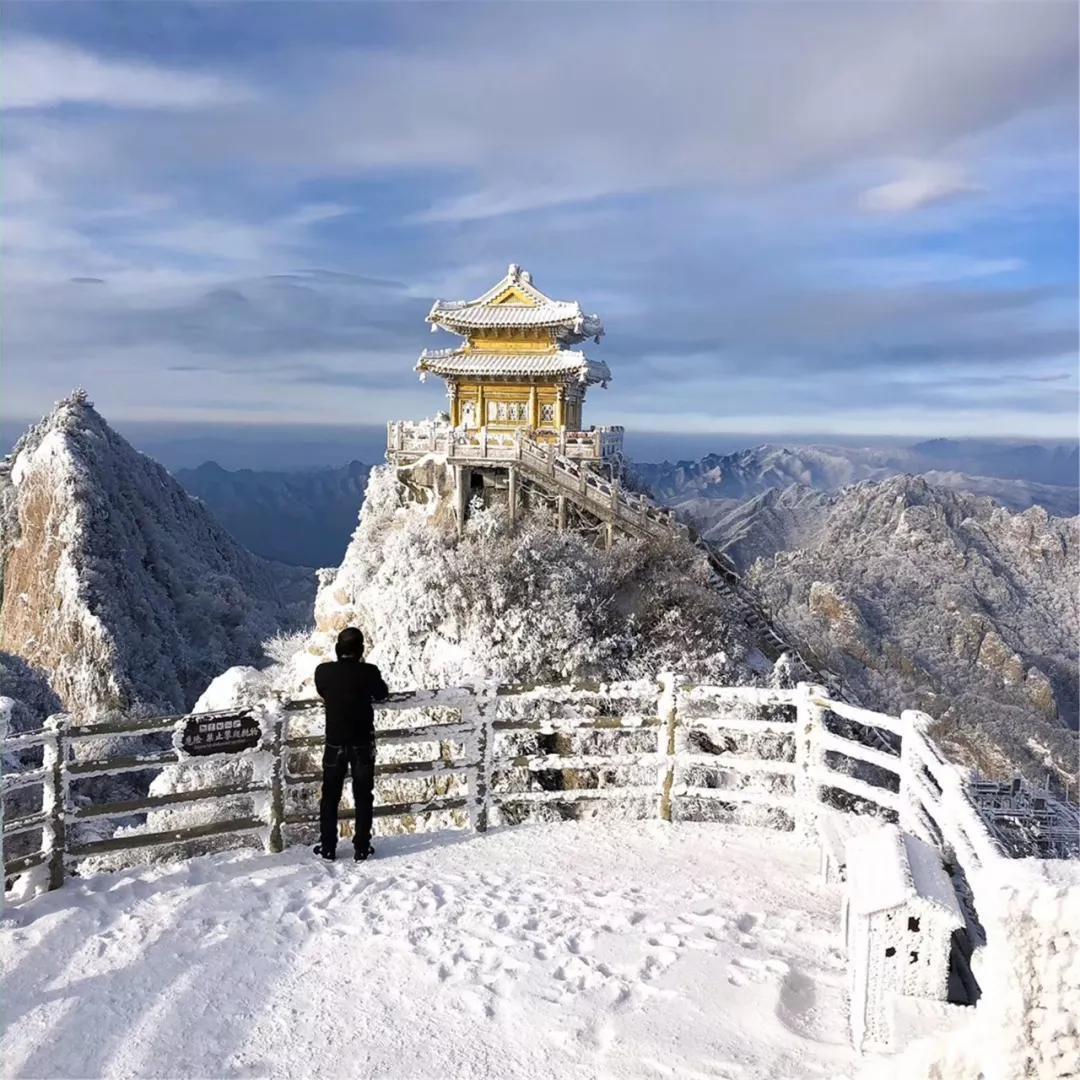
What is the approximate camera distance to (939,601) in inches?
2485

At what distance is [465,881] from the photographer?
6586 millimetres

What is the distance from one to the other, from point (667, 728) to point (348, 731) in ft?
9.04

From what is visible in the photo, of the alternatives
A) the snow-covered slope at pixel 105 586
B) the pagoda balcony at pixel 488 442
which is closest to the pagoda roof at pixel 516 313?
the pagoda balcony at pixel 488 442

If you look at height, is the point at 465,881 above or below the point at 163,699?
above

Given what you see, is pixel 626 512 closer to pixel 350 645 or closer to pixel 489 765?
pixel 489 765

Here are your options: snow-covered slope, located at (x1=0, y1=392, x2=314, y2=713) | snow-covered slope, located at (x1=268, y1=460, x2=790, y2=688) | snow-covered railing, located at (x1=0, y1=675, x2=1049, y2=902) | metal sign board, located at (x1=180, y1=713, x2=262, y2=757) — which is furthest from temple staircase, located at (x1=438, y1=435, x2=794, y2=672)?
snow-covered slope, located at (x1=0, y1=392, x2=314, y2=713)

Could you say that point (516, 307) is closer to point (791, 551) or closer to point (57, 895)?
point (57, 895)

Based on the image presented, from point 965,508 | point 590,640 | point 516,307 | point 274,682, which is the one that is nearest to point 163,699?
point 274,682

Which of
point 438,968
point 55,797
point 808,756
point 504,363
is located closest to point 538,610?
point 504,363

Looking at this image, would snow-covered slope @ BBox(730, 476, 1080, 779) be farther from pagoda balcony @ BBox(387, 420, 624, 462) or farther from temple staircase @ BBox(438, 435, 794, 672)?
pagoda balcony @ BBox(387, 420, 624, 462)

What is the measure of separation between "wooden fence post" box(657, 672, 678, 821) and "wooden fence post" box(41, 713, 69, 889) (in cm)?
475

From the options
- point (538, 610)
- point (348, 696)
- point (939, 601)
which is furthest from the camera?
point (939, 601)

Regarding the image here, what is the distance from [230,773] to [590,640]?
1009 cm

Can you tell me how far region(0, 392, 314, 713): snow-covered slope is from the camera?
55688mm
